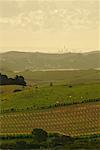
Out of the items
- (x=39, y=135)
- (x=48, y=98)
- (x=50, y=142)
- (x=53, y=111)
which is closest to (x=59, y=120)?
(x=53, y=111)

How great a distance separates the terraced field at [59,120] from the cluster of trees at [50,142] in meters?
3.97

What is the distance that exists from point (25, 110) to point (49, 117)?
33.8 feet

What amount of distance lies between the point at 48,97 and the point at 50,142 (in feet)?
144

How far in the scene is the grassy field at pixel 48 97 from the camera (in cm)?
10425

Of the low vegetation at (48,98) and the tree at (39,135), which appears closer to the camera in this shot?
the tree at (39,135)

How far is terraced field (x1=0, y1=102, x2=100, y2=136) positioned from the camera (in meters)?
80.1

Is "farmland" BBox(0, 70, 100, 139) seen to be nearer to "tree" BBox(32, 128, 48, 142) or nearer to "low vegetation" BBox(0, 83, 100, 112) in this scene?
"low vegetation" BBox(0, 83, 100, 112)

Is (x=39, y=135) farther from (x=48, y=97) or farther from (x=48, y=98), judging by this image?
(x=48, y=97)

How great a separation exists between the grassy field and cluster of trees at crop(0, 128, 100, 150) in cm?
2763

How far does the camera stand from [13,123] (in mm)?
86562

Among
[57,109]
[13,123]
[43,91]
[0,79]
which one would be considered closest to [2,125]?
[13,123]

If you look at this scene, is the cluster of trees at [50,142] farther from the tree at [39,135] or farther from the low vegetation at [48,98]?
the low vegetation at [48,98]

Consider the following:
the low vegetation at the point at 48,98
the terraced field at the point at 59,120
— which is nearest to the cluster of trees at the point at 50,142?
the terraced field at the point at 59,120

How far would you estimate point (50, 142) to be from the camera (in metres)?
68.1
